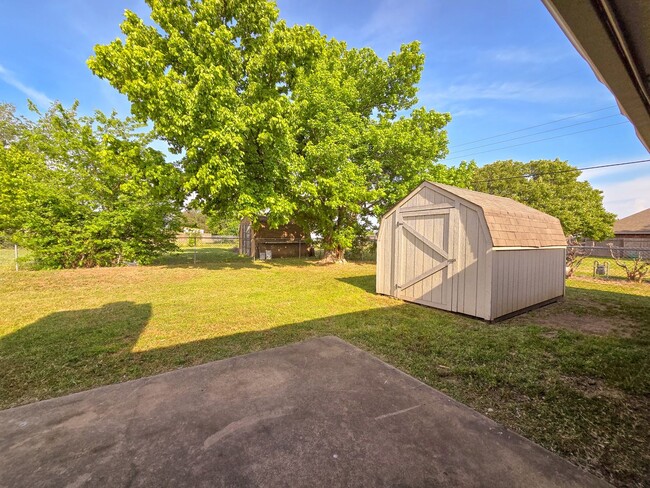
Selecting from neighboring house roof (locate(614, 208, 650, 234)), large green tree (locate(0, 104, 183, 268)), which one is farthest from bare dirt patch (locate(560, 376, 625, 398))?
neighboring house roof (locate(614, 208, 650, 234))

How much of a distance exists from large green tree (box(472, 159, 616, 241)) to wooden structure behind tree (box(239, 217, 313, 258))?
55.1ft

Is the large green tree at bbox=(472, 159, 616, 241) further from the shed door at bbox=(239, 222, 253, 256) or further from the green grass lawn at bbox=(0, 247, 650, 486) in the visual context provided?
the shed door at bbox=(239, 222, 253, 256)

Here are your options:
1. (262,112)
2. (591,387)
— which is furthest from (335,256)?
(591,387)

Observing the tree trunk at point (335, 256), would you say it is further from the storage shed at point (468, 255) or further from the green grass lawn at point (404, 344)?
the storage shed at point (468, 255)

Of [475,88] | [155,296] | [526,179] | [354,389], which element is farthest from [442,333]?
[526,179]

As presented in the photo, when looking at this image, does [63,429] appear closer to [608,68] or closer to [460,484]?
[460,484]

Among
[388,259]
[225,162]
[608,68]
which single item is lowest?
[388,259]

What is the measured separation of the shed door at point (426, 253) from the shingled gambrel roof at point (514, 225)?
650 mm

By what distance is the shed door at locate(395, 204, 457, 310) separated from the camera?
19.9 ft

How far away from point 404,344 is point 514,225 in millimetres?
4171

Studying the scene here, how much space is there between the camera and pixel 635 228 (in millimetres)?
25109

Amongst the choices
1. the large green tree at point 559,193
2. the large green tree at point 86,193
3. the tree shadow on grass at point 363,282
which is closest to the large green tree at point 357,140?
the tree shadow on grass at point 363,282

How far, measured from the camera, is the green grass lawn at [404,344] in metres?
2.47

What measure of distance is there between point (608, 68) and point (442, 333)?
419 cm
